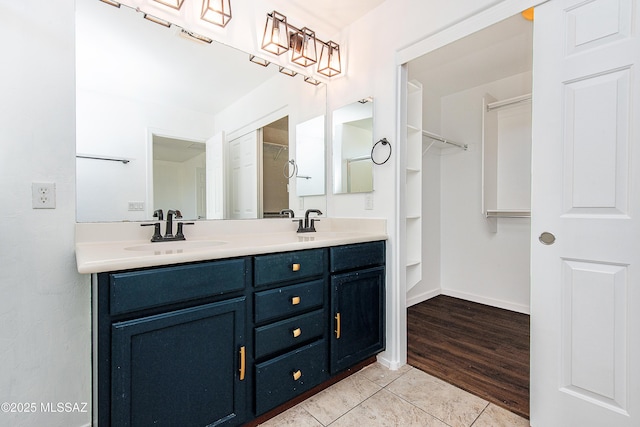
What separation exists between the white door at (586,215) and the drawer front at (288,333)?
1.05 meters

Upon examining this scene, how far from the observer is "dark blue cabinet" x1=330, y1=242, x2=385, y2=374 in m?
1.70

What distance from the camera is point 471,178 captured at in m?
3.33

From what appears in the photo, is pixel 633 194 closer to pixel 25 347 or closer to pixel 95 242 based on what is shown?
pixel 95 242

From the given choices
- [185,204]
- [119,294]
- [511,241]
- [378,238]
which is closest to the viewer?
[119,294]

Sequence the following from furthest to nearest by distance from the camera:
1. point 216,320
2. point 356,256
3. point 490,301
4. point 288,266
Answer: point 490,301
point 356,256
point 288,266
point 216,320

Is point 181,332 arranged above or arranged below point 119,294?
below

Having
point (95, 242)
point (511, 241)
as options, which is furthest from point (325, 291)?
point (511, 241)

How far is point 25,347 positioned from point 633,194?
2.52m

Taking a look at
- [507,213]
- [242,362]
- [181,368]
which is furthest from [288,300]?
[507,213]

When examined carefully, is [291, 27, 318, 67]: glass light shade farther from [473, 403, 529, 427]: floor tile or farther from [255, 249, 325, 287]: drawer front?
[473, 403, 529, 427]: floor tile

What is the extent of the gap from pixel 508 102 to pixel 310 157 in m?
1.99

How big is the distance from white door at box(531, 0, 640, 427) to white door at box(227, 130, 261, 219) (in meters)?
1.66

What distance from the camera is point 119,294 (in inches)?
39.6

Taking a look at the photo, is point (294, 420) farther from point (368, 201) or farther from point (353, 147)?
point (353, 147)
